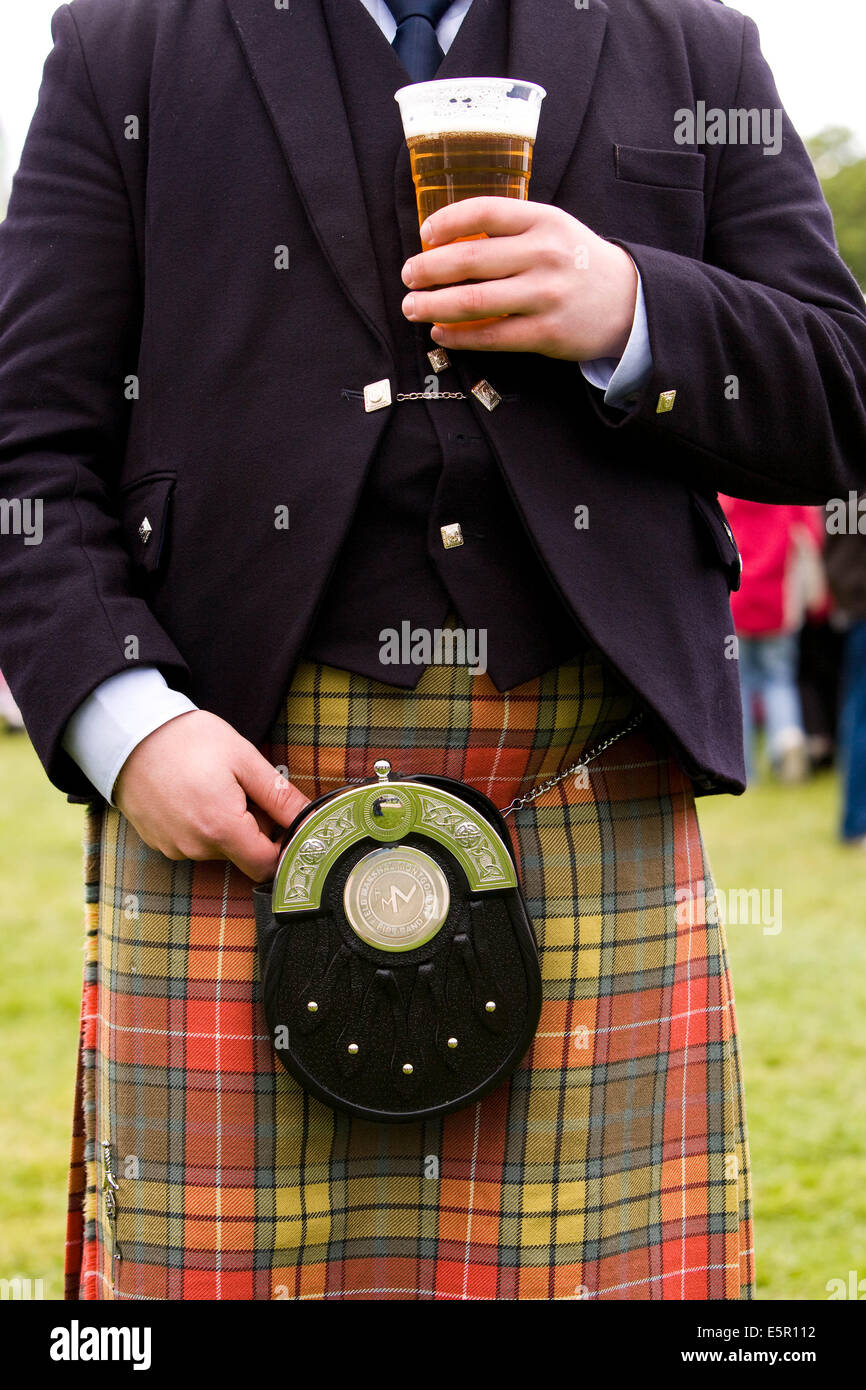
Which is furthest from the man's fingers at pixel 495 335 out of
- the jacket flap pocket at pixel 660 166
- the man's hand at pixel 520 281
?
the jacket flap pocket at pixel 660 166

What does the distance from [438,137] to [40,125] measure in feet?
1.55

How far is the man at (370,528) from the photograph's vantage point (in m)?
1.50

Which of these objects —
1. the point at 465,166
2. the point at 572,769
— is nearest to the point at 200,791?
the point at 572,769

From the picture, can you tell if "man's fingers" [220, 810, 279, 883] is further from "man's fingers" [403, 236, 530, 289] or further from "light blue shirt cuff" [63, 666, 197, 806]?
"man's fingers" [403, 236, 530, 289]

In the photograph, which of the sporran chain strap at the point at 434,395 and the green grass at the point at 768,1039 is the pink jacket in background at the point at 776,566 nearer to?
the green grass at the point at 768,1039

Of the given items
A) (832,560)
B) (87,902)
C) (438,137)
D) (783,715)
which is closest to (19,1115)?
(87,902)

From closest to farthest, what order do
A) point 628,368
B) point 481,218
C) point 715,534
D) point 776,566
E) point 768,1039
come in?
point 481,218 → point 628,368 → point 715,534 → point 768,1039 → point 776,566

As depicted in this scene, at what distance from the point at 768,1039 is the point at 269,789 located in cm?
357

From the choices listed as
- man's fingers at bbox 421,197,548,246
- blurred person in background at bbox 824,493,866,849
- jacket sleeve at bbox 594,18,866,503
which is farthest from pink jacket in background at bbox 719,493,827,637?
man's fingers at bbox 421,197,548,246

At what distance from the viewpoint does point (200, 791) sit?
56.6 inches

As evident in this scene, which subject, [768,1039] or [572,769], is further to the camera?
[768,1039]

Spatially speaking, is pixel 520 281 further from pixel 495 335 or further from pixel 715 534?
pixel 715 534

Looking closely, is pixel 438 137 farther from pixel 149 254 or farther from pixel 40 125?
pixel 40 125

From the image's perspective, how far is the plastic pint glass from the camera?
1391 mm
